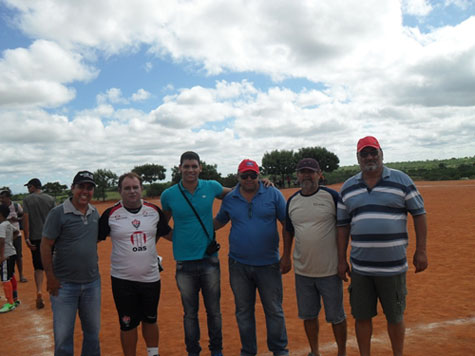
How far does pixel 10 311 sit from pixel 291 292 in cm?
536

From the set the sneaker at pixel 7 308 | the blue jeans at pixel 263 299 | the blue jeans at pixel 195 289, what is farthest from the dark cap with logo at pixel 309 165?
the sneaker at pixel 7 308

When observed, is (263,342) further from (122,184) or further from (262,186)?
(122,184)

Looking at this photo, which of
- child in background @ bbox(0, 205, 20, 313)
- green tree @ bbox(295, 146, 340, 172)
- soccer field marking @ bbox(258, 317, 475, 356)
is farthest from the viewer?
green tree @ bbox(295, 146, 340, 172)

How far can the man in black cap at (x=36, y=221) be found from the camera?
674 centimetres

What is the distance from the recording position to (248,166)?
156 inches

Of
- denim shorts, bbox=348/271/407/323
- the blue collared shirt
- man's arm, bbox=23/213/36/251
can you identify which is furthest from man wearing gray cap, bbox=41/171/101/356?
man's arm, bbox=23/213/36/251

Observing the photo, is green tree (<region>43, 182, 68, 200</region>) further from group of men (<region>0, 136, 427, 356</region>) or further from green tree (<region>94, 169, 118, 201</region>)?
group of men (<region>0, 136, 427, 356</region>)

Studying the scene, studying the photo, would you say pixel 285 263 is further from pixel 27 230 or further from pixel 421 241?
pixel 27 230

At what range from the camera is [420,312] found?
19.7 feet

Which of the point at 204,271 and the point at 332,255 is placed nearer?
the point at 332,255

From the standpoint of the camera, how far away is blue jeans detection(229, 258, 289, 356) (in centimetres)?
389

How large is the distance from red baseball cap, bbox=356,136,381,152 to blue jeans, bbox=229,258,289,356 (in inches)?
59.3

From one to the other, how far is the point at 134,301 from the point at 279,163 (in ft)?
211

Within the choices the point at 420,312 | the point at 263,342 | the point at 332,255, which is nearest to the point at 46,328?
the point at 263,342
